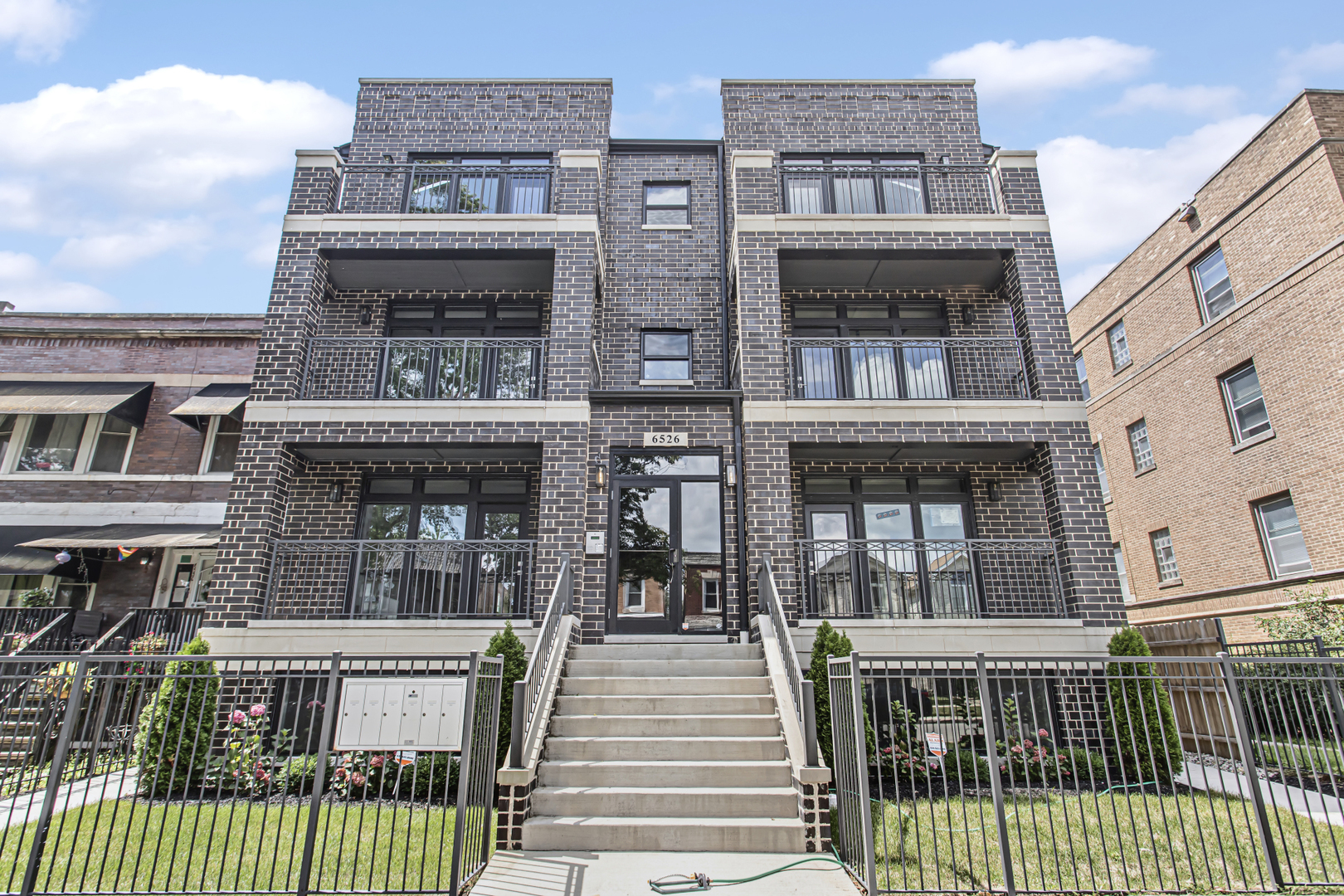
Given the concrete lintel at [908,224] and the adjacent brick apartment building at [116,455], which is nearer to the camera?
the concrete lintel at [908,224]

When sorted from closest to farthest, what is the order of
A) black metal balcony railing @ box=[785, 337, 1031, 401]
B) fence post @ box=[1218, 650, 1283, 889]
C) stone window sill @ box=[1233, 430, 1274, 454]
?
fence post @ box=[1218, 650, 1283, 889]
black metal balcony railing @ box=[785, 337, 1031, 401]
stone window sill @ box=[1233, 430, 1274, 454]

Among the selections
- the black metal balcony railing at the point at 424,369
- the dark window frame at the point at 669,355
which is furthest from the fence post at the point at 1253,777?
the black metal balcony railing at the point at 424,369

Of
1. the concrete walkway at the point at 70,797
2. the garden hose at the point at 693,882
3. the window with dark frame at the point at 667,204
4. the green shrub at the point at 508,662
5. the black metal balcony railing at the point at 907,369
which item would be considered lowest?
the garden hose at the point at 693,882

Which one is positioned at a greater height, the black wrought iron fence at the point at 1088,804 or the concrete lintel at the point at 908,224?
the concrete lintel at the point at 908,224

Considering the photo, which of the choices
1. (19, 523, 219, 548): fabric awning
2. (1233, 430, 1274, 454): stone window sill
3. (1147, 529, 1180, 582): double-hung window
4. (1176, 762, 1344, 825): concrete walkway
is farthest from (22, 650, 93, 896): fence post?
(1147, 529, 1180, 582): double-hung window

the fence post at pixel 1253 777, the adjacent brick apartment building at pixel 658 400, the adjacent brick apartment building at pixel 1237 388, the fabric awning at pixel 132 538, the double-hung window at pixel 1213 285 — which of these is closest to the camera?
the fence post at pixel 1253 777

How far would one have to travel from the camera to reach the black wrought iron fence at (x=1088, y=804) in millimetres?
5020

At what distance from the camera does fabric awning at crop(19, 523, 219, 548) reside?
12.1 meters

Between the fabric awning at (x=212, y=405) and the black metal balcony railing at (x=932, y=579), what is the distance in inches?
452

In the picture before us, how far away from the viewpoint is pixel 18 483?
45.7 feet

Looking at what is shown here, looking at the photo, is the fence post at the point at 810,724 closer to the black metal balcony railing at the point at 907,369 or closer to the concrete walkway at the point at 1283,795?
the concrete walkway at the point at 1283,795

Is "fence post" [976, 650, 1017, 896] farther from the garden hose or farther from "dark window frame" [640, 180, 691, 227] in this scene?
"dark window frame" [640, 180, 691, 227]

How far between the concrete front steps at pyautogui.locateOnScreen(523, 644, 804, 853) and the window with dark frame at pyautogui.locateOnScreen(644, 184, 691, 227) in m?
8.79

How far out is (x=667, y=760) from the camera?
22.7 ft
